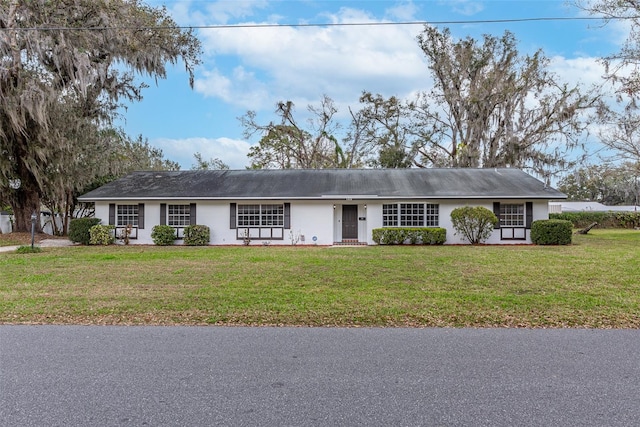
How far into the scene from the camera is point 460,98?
2727cm

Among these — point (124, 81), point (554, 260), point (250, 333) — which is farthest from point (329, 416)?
point (124, 81)

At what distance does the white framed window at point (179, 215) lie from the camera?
1702 centimetres

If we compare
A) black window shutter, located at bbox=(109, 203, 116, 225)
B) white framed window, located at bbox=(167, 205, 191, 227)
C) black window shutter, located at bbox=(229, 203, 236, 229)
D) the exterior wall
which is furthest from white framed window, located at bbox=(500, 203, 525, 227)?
black window shutter, located at bbox=(109, 203, 116, 225)

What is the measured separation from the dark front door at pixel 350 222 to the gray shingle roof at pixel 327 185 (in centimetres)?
84

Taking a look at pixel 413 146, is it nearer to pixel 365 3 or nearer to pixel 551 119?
pixel 551 119

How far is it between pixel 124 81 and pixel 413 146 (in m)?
18.5

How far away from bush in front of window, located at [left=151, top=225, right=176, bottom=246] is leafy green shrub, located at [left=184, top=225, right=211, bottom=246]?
61 cm

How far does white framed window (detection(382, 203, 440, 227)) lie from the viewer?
54.4 ft

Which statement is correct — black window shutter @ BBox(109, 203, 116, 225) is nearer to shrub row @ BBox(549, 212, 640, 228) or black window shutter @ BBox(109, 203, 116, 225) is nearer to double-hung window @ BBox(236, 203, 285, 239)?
double-hung window @ BBox(236, 203, 285, 239)

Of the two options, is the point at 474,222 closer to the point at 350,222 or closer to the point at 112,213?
the point at 350,222

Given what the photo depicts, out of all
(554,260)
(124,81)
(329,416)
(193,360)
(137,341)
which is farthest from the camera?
(124,81)

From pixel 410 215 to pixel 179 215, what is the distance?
9579 millimetres

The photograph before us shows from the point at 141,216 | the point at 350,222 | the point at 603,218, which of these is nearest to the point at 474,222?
the point at 350,222

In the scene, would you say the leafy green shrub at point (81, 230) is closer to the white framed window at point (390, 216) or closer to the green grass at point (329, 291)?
the green grass at point (329, 291)
